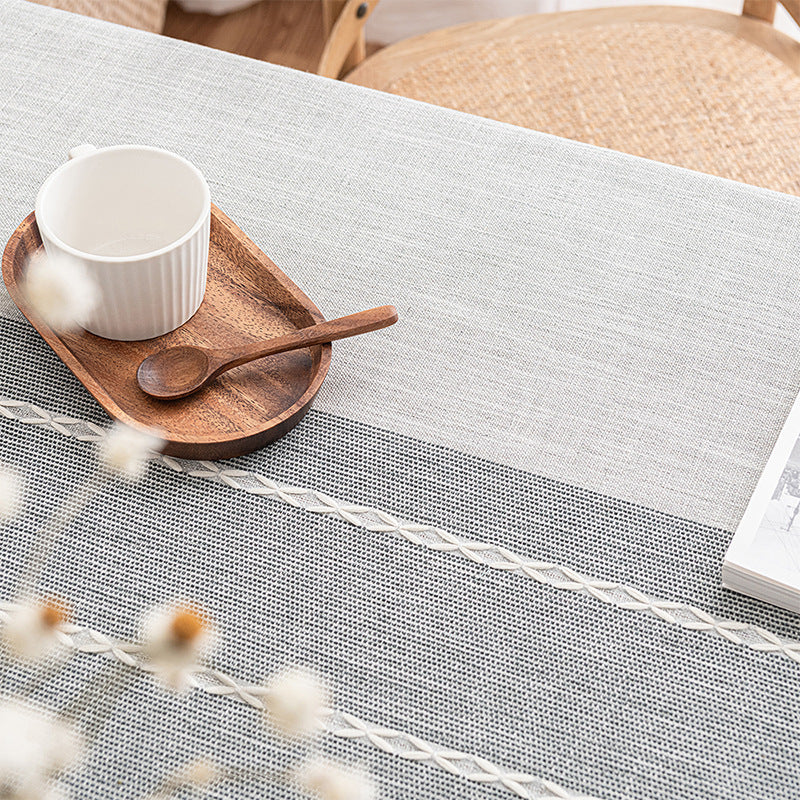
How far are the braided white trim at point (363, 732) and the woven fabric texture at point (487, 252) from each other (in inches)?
8.5

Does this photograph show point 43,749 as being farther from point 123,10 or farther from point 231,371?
point 123,10

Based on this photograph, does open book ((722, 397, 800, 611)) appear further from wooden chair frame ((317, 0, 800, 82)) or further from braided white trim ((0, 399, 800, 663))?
wooden chair frame ((317, 0, 800, 82))

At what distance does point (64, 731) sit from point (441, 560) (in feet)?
0.84

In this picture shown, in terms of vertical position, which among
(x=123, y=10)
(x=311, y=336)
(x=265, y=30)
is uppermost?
(x=311, y=336)

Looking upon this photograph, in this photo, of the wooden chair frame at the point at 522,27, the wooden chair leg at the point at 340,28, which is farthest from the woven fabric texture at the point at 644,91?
the wooden chair leg at the point at 340,28

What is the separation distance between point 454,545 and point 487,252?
0.29 meters

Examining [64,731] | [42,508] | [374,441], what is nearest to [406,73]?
[374,441]

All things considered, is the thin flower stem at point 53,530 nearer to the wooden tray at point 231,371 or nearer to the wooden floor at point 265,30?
the wooden tray at point 231,371

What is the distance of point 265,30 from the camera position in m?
2.39

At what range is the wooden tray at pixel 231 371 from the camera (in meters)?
0.69

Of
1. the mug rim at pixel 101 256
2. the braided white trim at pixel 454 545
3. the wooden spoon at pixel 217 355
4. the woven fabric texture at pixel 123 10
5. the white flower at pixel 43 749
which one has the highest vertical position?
the mug rim at pixel 101 256

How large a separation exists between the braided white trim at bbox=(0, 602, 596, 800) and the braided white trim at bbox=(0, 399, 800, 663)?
0.13 meters

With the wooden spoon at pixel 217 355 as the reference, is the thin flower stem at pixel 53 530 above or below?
below

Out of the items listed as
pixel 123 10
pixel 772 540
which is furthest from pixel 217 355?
pixel 123 10
